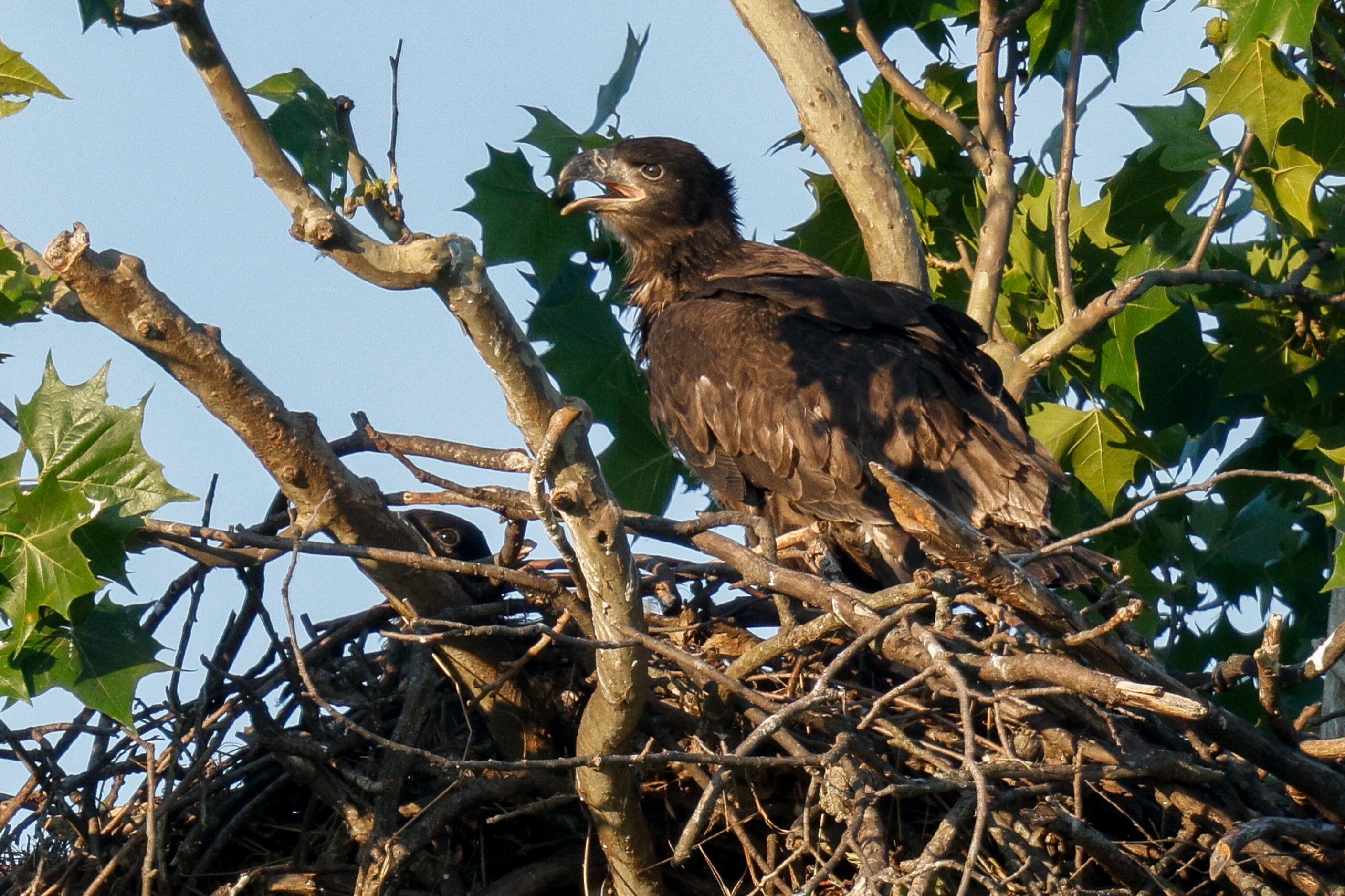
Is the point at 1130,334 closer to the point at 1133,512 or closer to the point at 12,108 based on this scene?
the point at 1133,512

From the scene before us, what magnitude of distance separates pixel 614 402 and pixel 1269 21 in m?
2.93

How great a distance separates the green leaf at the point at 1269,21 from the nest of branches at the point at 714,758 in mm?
2114

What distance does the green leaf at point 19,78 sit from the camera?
10.7 ft

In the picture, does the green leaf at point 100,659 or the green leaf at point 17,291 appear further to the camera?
the green leaf at point 100,659

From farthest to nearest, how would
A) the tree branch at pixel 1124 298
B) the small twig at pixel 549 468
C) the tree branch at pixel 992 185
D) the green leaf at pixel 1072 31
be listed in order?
the green leaf at pixel 1072 31, the tree branch at pixel 992 185, the tree branch at pixel 1124 298, the small twig at pixel 549 468

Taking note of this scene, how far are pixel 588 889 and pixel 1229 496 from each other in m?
3.89

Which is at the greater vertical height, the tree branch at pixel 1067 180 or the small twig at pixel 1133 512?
the tree branch at pixel 1067 180

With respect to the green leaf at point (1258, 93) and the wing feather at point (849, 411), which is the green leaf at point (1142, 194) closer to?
the green leaf at point (1258, 93)

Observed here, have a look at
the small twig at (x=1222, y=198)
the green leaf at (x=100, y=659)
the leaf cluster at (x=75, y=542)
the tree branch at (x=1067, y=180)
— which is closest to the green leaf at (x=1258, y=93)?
the small twig at (x=1222, y=198)

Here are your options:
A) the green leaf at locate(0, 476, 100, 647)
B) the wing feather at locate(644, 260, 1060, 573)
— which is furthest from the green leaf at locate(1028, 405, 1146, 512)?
the green leaf at locate(0, 476, 100, 647)

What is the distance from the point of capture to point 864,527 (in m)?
5.36

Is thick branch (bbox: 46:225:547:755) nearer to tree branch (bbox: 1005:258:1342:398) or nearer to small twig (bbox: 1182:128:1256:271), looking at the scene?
tree branch (bbox: 1005:258:1342:398)

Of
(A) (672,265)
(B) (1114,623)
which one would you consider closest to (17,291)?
(B) (1114,623)

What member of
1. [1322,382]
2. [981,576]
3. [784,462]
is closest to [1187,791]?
[981,576]
